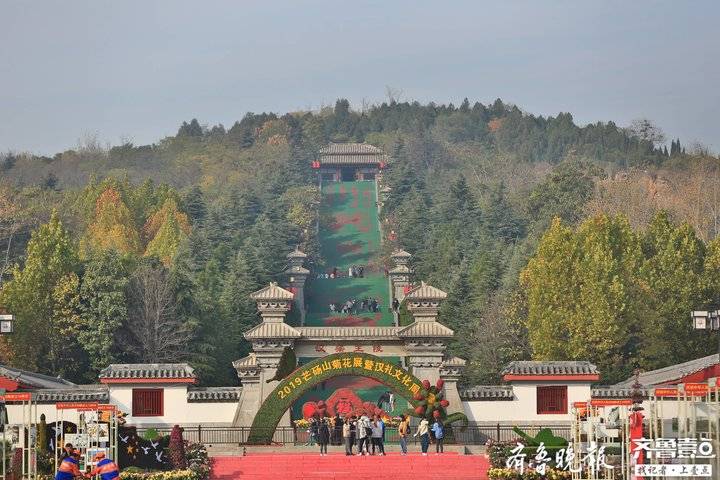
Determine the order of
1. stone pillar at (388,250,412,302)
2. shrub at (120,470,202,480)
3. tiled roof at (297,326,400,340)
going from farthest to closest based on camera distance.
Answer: stone pillar at (388,250,412,302) < tiled roof at (297,326,400,340) < shrub at (120,470,202,480)

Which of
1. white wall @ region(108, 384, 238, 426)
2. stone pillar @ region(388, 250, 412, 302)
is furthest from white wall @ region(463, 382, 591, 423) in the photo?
stone pillar @ region(388, 250, 412, 302)

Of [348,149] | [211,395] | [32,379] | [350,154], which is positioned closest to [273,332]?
[211,395]

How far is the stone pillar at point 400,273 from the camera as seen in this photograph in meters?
102

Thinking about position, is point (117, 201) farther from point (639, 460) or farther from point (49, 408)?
point (639, 460)

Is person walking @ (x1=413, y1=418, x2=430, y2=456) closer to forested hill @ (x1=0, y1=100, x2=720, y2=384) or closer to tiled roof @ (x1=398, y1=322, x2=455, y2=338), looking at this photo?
tiled roof @ (x1=398, y1=322, x2=455, y2=338)

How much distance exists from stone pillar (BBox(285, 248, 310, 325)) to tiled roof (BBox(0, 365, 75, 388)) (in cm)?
3033

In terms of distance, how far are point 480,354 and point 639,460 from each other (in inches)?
1496

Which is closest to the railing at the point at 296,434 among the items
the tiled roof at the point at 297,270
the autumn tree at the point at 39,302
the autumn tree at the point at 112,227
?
the autumn tree at the point at 39,302

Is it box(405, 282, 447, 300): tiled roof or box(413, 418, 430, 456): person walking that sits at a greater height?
box(405, 282, 447, 300): tiled roof

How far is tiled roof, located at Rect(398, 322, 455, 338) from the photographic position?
61219 mm

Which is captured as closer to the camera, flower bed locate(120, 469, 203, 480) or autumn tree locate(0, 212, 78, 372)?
flower bed locate(120, 469, 203, 480)

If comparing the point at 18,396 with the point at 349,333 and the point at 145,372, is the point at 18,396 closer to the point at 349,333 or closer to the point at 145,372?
the point at 145,372

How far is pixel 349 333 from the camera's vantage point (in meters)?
63.3

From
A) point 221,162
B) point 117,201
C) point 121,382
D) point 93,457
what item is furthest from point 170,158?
point 93,457
